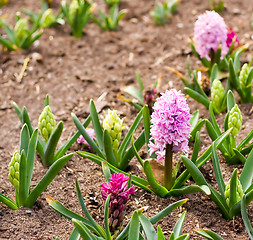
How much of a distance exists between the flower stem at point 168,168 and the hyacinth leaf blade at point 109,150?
0.37 meters

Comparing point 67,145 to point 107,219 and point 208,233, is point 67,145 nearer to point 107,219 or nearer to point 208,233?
point 107,219

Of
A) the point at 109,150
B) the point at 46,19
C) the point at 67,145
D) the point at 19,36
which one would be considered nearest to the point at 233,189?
the point at 109,150

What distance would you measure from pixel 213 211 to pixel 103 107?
1.47 metres

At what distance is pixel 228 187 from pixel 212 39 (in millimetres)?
1399

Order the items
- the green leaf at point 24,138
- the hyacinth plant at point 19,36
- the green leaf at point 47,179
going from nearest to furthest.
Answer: the green leaf at point 47,179, the green leaf at point 24,138, the hyacinth plant at point 19,36

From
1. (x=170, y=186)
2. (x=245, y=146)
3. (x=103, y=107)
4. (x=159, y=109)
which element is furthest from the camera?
(x=103, y=107)

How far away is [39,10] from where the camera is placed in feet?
17.6

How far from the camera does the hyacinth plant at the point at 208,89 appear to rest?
11.1 feet

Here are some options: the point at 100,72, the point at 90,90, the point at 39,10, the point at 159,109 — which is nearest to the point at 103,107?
the point at 90,90

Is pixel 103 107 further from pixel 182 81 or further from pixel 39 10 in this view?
pixel 39 10

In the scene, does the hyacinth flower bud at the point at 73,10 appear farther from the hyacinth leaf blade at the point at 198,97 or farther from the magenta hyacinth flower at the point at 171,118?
the magenta hyacinth flower at the point at 171,118

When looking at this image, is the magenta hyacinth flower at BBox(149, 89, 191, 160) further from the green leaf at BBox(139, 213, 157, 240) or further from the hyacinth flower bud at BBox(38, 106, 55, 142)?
the hyacinth flower bud at BBox(38, 106, 55, 142)

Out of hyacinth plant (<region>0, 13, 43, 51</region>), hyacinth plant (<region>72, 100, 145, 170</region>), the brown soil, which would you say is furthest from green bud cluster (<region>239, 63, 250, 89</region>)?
hyacinth plant (<region>0, 13, 43, 51</region>)

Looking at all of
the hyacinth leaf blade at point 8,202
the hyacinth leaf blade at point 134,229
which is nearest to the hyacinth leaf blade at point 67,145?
the hyacinth leaf blade at point 8,202
